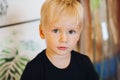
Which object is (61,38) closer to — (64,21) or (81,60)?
(64,21)

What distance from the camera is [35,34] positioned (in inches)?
48.5

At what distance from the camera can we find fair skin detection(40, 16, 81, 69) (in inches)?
40.7

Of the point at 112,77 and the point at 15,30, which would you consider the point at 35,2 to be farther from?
the point at 112,77

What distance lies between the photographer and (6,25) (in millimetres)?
1135

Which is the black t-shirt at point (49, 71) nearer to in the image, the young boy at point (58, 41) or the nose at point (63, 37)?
the young boy at point (58, 41)

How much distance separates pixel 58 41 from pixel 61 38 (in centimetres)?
2

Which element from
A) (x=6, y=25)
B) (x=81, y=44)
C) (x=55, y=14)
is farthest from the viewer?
(x=81, y=44)

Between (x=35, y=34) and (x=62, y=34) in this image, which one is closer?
(x=62, y=34)

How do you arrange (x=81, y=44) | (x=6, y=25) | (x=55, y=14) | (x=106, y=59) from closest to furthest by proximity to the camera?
(x=55, y=14)
(x=6, y=25)
(x=81, y=44)
(x=106, y=59)

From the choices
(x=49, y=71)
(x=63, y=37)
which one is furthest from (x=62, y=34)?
(x=49, y=71)

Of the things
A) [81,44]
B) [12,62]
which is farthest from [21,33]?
[81,44]

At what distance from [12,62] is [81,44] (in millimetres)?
431

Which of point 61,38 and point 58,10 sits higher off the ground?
point 58,10

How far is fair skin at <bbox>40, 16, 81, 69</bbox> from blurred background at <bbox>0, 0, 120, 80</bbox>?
0.48 ft
